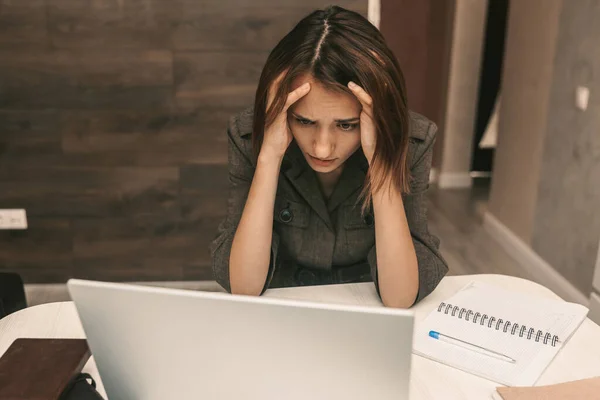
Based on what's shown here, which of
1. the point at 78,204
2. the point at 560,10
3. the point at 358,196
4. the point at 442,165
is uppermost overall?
the point at 560,10

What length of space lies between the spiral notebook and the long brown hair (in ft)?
0.90

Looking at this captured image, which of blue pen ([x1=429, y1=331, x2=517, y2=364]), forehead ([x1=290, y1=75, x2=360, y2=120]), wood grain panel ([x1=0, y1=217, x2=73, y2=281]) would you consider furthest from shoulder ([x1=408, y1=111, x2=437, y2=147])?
wood grain panel ([x1=0, y1=217, x2=73, y2=281])

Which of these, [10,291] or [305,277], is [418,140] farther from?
[10,291]

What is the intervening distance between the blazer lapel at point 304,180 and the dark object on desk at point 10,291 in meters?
0.72

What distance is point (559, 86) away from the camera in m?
2.81

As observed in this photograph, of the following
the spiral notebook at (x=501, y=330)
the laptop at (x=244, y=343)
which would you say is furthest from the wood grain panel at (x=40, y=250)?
the laptop at (x=244, y=343)

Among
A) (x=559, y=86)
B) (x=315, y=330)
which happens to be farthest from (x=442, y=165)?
(x=315, y=330)

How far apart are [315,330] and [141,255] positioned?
2.19 metres

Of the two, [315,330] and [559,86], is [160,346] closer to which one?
[315,330]

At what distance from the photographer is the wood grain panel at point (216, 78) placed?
2482 mm

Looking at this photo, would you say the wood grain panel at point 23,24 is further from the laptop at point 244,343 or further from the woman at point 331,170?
the laptop at point 244,343

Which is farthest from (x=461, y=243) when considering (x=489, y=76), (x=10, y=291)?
(x=10, y=291)

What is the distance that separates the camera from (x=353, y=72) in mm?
1147

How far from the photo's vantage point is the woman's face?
1.16 meters
